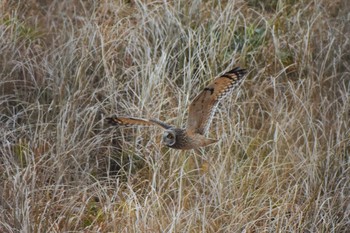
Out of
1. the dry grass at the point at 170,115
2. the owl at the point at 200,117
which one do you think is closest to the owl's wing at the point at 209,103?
the owl at the point at 200,117

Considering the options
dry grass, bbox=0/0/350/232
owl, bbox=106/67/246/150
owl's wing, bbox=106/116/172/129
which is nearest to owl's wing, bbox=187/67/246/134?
owl, bbox=106/67/246/150

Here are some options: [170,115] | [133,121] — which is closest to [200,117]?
[133,121]

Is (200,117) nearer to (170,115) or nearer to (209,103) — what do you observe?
(209,103)

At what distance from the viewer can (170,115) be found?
256 inches

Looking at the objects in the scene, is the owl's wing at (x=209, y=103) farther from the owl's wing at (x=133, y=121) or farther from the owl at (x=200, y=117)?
the owl's wing at (x=133, y=121)

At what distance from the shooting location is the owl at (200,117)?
492cm

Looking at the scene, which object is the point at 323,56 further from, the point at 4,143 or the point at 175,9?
the point at 4,143

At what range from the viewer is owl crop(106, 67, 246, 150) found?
4918 mm

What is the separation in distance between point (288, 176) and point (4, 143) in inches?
63.6

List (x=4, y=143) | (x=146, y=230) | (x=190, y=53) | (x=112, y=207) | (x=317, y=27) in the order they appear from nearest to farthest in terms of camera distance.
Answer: (x=146, y=230) < (x=112, y=207) < (x=4, y=143) < (x=190, y=53) < (x=317, y=27)

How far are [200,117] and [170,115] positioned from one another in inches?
59.3

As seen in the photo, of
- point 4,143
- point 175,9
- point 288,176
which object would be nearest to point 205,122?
point 288,176

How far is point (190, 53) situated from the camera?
274 inches

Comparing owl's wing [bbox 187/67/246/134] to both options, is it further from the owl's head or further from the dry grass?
the dry grass
